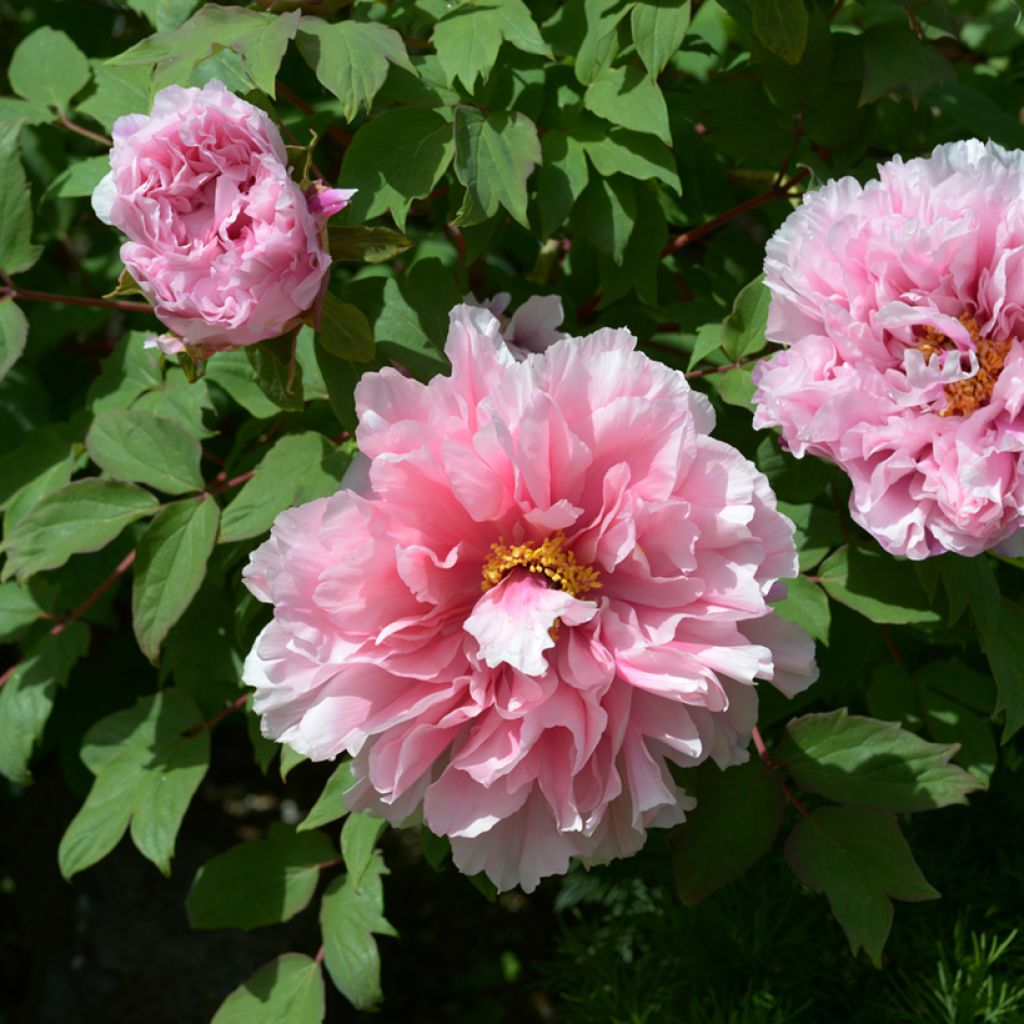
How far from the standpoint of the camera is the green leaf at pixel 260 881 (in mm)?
1595

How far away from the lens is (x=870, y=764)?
1.30 meters

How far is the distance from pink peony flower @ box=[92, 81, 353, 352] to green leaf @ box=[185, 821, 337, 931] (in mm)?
808

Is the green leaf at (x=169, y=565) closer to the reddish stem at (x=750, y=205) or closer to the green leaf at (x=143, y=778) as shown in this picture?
the green leaf at (x=143, y=778)

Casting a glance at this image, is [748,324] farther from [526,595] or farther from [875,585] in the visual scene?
[526,595]

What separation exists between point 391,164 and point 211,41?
208 millimetres

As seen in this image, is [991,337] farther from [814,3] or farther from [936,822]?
[936,822]

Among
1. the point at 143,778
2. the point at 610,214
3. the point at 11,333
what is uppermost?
the point at 610,214

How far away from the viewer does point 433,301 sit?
1.32 meters

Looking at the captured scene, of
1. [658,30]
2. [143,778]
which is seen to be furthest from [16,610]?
[658,30]

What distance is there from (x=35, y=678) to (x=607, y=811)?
85 cm

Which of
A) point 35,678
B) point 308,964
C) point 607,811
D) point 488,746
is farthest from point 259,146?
point 308,964

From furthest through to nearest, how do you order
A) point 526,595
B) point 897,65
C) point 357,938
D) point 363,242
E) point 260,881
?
point 260,881 → point 357,938 → point 897,65 → point 363,242 → point 526,595

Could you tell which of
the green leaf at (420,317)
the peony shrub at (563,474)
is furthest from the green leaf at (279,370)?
the green leaf at (420,317)

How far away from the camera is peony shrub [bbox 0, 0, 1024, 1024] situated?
1023 millimetres
